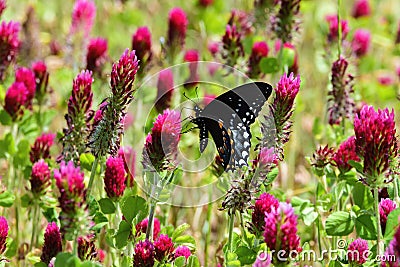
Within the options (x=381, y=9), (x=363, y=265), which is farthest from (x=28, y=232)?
(x=381, y=9)

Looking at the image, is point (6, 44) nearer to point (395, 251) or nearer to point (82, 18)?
point (82, 18)

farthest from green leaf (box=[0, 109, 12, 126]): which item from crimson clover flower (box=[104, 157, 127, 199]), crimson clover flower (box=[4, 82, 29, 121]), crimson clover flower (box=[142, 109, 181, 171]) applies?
crimson clover flower (box=[142, 109, 181, 171])

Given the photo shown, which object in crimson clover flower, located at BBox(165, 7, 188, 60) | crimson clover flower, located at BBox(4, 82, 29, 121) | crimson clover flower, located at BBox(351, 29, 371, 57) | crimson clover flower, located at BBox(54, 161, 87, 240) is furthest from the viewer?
crimson clover flower, located at BBox(351, 29, 371, 57)

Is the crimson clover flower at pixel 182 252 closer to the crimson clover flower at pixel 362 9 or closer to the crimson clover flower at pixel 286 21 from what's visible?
the crimson clover flower at pixel 286 21

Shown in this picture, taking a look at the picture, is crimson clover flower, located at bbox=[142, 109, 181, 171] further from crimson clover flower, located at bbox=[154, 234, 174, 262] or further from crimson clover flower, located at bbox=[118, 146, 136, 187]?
crimson clover flower, located at bbox=[118, 146, 136, 187]

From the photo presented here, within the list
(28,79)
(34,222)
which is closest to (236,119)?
(34,222)
